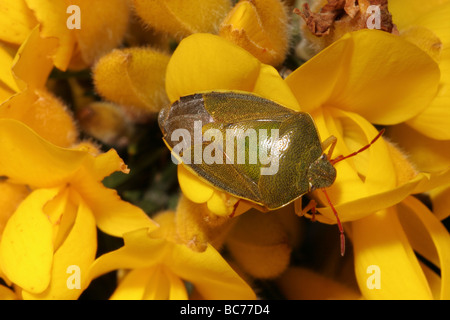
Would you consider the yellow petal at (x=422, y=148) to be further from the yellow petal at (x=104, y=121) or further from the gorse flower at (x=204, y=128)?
the yellow petal at (x=104, y=121)

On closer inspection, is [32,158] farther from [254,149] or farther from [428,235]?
[428,235]

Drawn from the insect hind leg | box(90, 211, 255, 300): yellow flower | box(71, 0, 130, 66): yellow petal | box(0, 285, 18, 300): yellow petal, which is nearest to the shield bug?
the insect hind leg

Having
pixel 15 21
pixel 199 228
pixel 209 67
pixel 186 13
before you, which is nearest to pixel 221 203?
pixel 199 228

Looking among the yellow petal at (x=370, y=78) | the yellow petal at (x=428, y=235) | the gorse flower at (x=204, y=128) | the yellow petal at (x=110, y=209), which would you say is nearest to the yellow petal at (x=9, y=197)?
the gorse flower at (x=204, y=128)

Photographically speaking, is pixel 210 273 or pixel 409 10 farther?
pixel 409 10

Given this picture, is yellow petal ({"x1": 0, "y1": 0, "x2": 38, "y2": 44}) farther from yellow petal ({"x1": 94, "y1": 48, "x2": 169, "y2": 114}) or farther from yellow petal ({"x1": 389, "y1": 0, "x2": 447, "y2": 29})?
yellow petal ({"x1": 389, "y1": 0, "x2": 447, "y2": 29})
